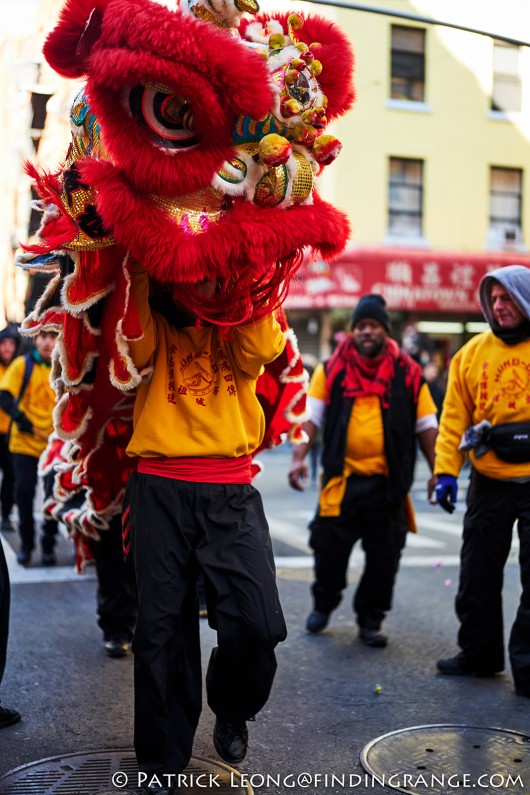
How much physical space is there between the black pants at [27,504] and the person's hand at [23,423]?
0.77 feet

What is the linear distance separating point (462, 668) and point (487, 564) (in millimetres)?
574

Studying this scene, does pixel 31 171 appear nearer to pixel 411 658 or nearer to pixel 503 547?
pixel 503 547

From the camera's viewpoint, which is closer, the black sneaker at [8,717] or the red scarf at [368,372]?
the black sneaker at [8,717]

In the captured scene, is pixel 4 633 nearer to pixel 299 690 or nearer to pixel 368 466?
pixel 299 690

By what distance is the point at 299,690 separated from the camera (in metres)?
4.85

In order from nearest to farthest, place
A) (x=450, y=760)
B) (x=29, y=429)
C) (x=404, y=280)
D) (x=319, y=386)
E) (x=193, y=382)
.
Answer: (x=193, y=382)
(x=450, y=760)
(x=319, y=386)
(x=29, y=429)
(x=404, y=280)

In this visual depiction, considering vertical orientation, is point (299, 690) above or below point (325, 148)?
below

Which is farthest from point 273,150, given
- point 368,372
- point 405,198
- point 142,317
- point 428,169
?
point 428,169

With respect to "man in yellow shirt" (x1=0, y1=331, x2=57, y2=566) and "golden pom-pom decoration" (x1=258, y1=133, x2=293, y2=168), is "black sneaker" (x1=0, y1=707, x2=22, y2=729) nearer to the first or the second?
"golden pom-pom decoration" (x1=258, y1=133, x2=293, y2=168)

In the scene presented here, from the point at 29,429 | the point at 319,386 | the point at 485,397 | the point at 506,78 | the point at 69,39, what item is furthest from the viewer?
the point at 506,78

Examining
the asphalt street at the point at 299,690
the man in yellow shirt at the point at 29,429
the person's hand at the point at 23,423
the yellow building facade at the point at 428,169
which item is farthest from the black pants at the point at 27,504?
the yellow building facade at the point at 428,169

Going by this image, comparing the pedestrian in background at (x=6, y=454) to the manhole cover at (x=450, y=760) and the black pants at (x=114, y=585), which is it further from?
the manhole cover at (x=450, y=760)

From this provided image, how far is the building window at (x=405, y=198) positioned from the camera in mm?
22875

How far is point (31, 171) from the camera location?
11.9 ft
